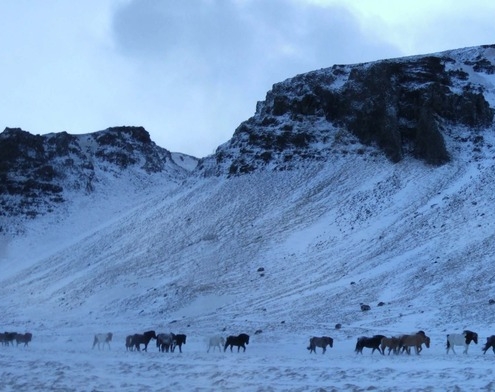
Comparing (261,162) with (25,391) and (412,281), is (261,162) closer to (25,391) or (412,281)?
(412,281)

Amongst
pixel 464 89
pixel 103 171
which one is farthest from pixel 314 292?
pixel 103 171

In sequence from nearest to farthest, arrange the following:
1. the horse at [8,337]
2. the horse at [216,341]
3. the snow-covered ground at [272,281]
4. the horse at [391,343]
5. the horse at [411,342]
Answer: the snow-covered ground at [272,281], the horse at [411,342], the horse at [391,343], the horse at [216,341], the horse at [8,337]

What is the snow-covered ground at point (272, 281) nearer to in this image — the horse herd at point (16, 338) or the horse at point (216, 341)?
the horse at point (216, 341)

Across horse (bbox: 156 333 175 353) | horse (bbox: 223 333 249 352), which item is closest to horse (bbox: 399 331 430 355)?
horse (bbox: 223 333 249 352)

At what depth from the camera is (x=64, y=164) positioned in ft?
348

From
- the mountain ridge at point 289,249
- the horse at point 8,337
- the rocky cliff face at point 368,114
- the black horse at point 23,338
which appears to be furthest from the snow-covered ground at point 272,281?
the rocky cliff face at point 368,114

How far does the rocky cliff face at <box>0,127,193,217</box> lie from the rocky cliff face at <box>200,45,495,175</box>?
27.9 meters

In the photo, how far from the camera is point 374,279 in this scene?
43656mm

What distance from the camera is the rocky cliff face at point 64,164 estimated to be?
96062mm

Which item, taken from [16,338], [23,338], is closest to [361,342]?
[23,338]

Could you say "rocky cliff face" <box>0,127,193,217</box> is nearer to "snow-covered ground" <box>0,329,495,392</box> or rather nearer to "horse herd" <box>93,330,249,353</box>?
"horse herd" <box>93,330,249,353</box>

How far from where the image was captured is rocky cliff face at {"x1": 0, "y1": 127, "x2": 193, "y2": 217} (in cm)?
9606

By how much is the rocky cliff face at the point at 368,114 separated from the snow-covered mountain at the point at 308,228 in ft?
0.70

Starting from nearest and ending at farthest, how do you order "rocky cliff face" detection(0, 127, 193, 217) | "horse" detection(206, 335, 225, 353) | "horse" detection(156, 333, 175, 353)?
"horse" detection(206, 335, 225, 353) < "horse" detection(156, 333, 175, 353) < "rocky cliff face" detection(0, 127, 193, 217)
